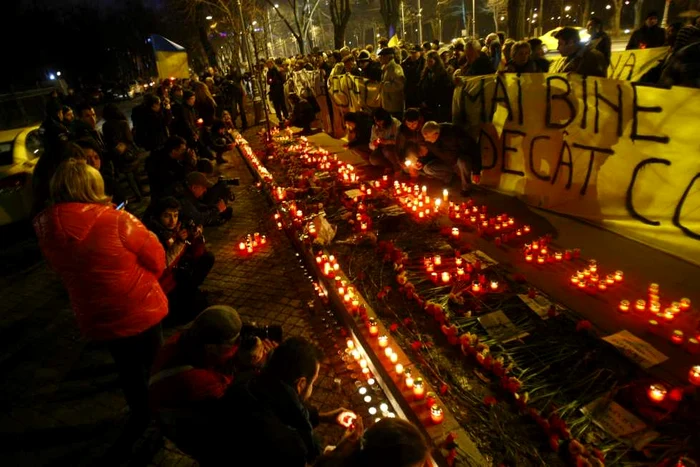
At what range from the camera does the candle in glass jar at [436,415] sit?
10.0 feet

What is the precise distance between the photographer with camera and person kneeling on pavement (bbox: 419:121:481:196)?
3849 mm

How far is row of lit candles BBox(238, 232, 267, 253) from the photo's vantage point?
20.7 ft

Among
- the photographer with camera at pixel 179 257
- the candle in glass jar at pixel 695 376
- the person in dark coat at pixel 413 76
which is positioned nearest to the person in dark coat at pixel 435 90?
the person in dark coat at pixel 413 76

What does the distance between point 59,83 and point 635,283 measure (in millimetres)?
33376

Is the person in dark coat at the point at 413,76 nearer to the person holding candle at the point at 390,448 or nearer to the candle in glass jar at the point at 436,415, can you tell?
the candle in glass jar at the point at 436,415

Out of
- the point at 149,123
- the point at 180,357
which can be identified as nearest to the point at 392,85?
the point at 149,123

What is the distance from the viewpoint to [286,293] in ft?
16.8

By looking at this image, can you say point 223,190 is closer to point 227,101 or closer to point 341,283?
point 341,283

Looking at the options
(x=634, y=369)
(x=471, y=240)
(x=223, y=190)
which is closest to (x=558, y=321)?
(x=634, y=369)

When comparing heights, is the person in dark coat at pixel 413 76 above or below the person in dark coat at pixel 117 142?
above

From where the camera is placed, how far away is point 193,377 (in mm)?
2377

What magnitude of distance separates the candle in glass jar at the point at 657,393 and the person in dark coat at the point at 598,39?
499 centimetres

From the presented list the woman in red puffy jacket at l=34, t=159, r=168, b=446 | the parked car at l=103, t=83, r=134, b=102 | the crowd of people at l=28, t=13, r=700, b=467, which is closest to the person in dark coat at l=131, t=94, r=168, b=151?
the crowd of people at l=28, t=13, r=700, b=467

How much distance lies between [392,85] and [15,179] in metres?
7.24
